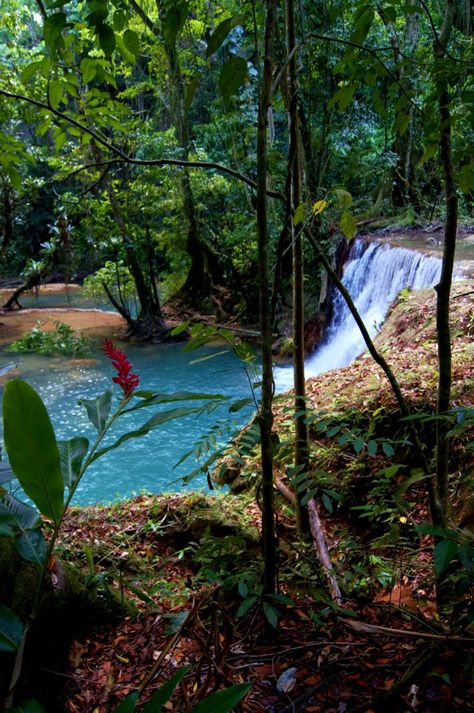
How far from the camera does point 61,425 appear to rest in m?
7.43

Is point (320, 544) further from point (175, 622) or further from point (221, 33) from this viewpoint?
point (221, 33)

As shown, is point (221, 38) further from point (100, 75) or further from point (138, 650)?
point (138, 650)

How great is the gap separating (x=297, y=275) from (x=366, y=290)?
281 inches

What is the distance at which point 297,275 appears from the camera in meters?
2.19

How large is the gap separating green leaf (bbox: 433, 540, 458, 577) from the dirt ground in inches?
467

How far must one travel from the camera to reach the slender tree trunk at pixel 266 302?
4.36ft

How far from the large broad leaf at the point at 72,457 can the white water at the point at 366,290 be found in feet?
20.2

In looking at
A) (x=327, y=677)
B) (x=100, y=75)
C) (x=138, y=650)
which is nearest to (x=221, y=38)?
(x=100, y=75)

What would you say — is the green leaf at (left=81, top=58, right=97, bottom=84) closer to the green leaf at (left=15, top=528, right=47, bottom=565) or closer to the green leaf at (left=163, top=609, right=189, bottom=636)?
the green leaf at (left=15, top=528, right=47, bottom=565)

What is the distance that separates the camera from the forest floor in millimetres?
1318

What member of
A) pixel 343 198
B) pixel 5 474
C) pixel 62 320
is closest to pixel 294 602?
pixel 5 474

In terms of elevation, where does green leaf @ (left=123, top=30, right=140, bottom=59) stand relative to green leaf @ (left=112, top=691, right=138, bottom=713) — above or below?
above

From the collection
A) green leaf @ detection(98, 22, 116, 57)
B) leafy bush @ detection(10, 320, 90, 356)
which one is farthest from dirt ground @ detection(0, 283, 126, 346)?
green leaf @ detection(98, 22, 116, 57)

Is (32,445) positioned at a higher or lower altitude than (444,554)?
higher
